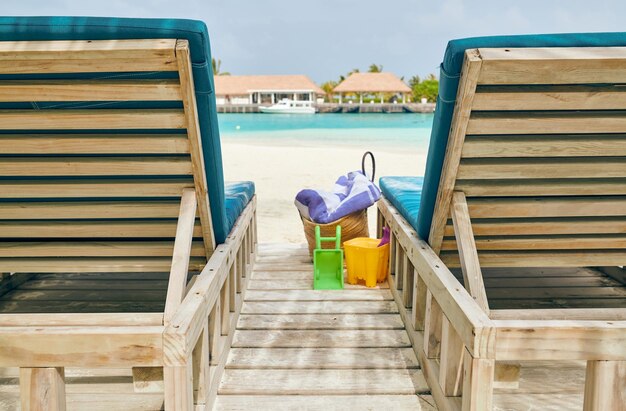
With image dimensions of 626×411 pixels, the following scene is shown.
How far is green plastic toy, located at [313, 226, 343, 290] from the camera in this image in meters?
3.39

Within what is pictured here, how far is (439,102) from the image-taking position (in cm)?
186

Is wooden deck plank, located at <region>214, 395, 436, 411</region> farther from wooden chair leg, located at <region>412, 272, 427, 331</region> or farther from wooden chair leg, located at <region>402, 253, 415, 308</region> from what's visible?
wooden chair leg, located at <region>402, 253, 415, 308</region>

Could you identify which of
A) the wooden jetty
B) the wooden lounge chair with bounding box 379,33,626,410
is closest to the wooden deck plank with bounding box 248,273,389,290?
the wooden lounge chair with bounding box 379,33,626,410

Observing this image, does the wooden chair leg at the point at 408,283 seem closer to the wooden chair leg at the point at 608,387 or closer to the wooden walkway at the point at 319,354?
the wooden walkway at the point at 319,354

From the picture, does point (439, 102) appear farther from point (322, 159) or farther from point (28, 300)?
point (322, 159)

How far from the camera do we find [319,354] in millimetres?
2453

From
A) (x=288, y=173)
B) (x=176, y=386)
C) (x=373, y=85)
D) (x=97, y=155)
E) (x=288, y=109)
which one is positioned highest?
(x=373, y=85)

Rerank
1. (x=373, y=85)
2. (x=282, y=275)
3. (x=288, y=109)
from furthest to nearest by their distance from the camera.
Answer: (x=373, y=85), (x=288, y=109), (x=282, y=275)

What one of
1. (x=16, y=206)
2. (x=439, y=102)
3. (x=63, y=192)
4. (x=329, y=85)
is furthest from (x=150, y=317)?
(x=329, y=85)

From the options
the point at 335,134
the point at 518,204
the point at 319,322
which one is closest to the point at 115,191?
the point at 319,322

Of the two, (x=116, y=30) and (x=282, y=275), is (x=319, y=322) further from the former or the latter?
(x=116, y=30)

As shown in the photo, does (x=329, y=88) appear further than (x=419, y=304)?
Yes

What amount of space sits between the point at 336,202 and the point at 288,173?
7.37 metres

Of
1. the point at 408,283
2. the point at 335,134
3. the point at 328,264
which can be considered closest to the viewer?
the point at 408,283
